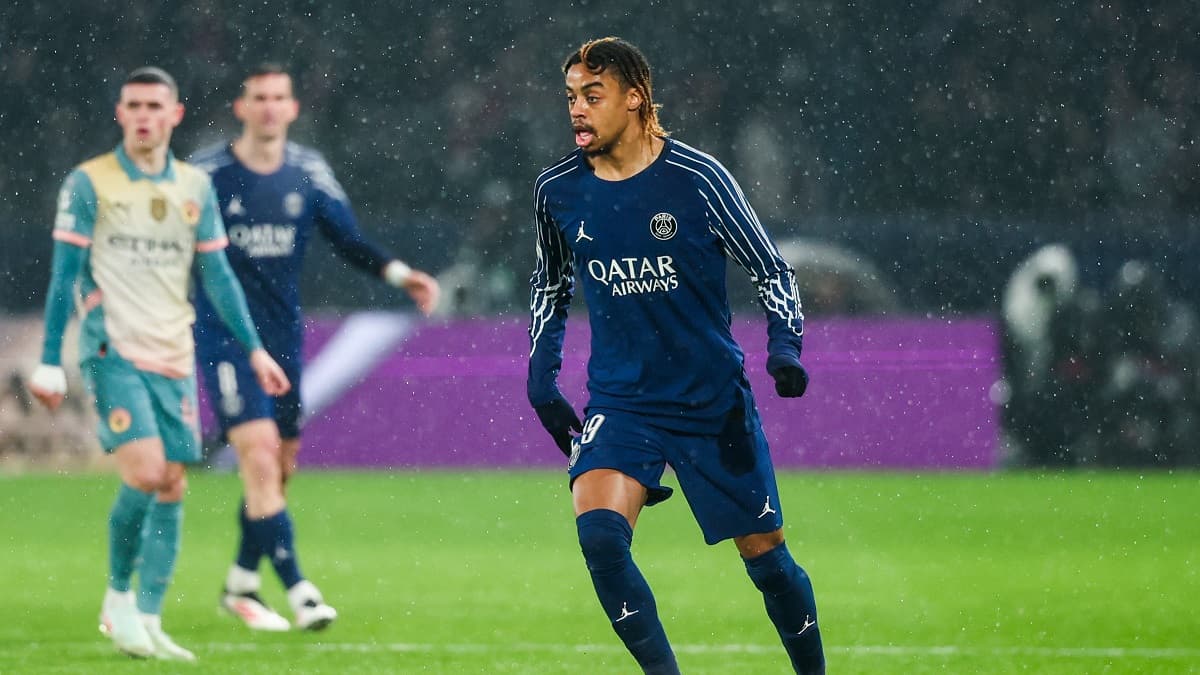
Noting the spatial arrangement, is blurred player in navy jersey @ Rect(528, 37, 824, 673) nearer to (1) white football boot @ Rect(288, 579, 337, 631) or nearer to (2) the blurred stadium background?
(2) the blurred stadium background

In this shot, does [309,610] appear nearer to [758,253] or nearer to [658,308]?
[658,308]

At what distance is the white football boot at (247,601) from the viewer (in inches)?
282

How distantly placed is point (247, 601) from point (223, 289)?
1274 mm

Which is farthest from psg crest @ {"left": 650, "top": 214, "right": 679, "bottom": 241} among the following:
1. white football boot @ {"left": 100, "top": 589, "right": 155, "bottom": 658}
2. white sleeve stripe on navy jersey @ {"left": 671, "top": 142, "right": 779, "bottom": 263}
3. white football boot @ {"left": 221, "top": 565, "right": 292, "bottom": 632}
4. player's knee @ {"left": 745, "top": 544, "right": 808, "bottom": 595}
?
white football boot @ {"left": 221, "top": 565, "right": 292, "bottom": 632}

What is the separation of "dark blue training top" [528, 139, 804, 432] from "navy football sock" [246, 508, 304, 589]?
2490mm

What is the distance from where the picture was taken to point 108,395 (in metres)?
6.32

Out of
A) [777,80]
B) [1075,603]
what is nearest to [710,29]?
[777,80]

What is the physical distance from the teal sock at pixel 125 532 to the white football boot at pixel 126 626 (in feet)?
0.12

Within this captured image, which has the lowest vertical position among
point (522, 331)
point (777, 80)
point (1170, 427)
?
point (1170, 427)

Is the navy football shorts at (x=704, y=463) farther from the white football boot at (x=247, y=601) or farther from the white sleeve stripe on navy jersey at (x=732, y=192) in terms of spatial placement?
the white football boot at (x=247, y=601)

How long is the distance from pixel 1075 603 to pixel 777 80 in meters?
11.5

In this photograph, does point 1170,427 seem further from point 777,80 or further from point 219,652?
point 219,652

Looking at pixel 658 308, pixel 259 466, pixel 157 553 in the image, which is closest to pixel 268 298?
pixel 259 466

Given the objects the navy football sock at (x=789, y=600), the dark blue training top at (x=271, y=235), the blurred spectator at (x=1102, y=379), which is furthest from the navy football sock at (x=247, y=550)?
the blurred spectator at (x=1102, y=379)
